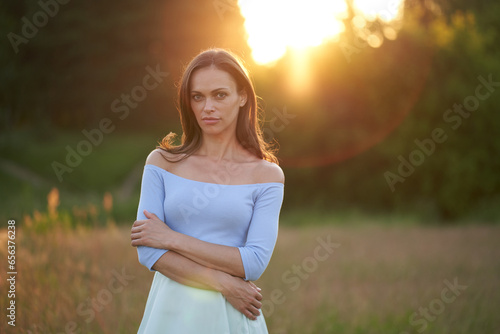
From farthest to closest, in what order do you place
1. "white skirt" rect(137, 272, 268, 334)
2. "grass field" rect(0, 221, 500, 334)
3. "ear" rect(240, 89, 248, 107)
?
"grass field" rect(0, 221, 500, 334) < "ear" rect(240, 89, 248, 107) < "white skirt" rect(137, 272, 268, 334)

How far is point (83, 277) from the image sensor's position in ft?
19.8

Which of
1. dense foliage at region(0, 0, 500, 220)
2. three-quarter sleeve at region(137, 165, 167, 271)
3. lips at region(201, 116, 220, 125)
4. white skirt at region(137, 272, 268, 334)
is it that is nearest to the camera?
white skirt at region(137, 272, 268, 334)

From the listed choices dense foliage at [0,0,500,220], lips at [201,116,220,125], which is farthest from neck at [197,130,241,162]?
dense foliage at [0,0,500,220]

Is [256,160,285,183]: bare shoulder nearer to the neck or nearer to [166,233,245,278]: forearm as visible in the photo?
the neck

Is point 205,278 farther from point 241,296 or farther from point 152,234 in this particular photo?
point 152,234

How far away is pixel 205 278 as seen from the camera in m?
2.51

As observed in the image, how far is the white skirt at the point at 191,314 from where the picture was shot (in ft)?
8.19

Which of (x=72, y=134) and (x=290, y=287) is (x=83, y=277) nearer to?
(x=290, y=287)

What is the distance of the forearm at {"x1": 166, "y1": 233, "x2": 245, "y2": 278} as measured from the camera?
8.21 feet

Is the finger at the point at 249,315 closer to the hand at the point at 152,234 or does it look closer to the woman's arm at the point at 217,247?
the woman's arm at the point at 217,247

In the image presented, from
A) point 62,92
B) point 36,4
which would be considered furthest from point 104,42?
point 36,4

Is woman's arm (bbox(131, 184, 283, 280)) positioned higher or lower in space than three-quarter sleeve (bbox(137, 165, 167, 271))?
lower

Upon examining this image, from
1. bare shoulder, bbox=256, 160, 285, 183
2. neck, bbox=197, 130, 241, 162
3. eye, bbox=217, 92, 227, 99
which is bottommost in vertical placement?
bare shoulder, bbox=256, 160, 285, 183

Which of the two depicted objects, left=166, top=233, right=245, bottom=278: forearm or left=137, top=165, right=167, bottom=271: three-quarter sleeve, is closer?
left=166, top=233, right=245, bottom=278: forearm
